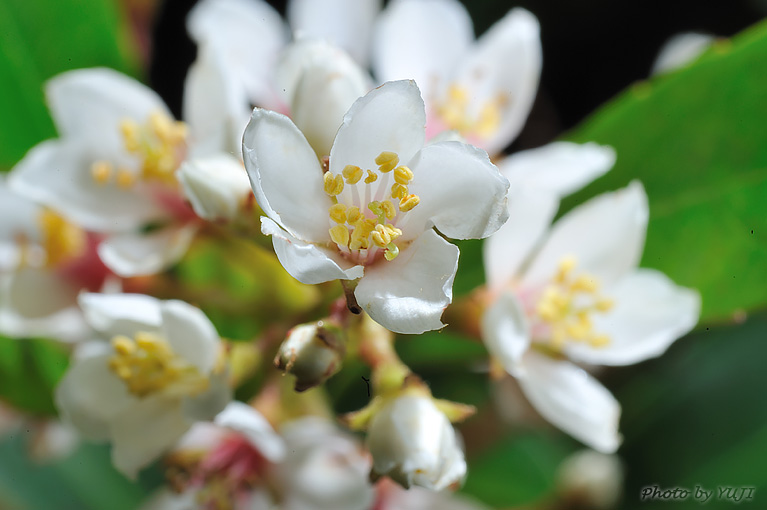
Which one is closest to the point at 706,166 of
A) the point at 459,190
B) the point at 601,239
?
the point at 601,239

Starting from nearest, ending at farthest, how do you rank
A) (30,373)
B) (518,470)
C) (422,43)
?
(422,43), (30,373), (518,470)

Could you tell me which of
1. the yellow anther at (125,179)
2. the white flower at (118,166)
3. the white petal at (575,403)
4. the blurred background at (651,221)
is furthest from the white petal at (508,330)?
the yellow anther at (125,179)

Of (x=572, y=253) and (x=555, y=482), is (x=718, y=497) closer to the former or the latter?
(x=555, y=482)

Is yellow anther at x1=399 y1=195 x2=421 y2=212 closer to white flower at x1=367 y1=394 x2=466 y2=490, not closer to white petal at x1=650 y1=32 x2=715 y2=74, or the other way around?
white flower at x1=367 y1=394 x2=466 y2=490

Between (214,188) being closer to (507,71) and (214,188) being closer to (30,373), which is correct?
(507,71)

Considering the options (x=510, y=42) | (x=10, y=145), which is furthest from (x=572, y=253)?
(x=10, y=145)

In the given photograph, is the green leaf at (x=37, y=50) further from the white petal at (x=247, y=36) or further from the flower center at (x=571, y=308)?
the flower center at (x=571, y=308)

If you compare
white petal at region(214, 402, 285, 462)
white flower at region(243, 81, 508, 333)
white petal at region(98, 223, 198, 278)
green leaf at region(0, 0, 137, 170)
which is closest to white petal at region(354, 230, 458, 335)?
white flower at region(243, 81, 508, 333)
